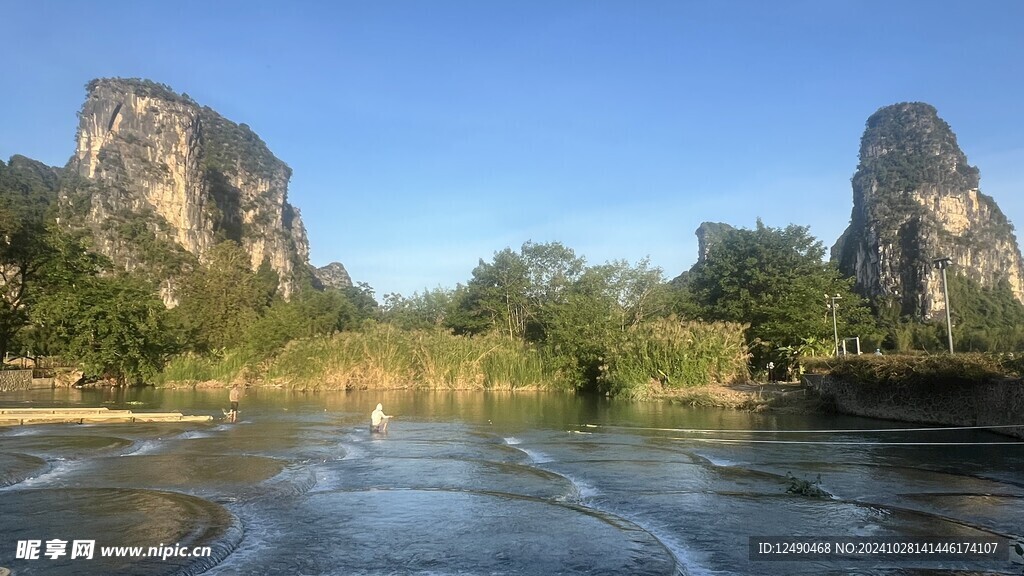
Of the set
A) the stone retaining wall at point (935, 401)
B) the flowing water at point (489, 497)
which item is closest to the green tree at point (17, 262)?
the flowing water at point (489, 497)

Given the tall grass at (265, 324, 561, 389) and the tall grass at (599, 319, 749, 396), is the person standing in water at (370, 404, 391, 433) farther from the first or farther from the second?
the tall grass at (265, 324, 561, 389)

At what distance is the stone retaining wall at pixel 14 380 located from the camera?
31984mm

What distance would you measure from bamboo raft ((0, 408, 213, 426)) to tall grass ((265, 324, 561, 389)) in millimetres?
14311

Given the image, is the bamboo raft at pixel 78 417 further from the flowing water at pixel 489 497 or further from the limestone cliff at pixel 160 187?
the limestone cliff at pixel 160 187

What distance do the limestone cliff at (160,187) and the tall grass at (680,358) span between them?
188 ft

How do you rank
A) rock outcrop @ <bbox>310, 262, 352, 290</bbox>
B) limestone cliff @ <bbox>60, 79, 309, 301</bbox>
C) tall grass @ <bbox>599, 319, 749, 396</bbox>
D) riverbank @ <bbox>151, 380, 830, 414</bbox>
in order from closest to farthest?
riverbank @ <bbox>151, 380, 830, 414</bbox> → tall grass @ <bbox>599, 319, 749, 396</bbox> → limestone cliff @ <bbox>60, 79, 309, 301</bbox> → rock outcrop @ <bbox>310, 262, 352, 290</bbox>

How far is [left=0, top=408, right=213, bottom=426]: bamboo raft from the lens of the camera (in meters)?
17.2

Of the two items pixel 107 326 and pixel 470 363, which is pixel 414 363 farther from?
pixel 107 326

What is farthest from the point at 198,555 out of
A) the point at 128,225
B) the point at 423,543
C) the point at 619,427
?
the point at 128,225

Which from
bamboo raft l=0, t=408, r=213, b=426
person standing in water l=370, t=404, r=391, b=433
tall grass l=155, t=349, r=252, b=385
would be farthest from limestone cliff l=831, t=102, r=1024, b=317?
bamboo raft l=0, t=408, r=213, b=426

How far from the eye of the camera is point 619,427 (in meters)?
17.8

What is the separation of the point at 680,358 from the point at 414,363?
41.7 feet

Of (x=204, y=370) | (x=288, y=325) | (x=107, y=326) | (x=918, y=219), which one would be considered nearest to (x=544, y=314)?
(x=288, y=325)

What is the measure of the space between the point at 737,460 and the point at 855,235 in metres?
83.1
